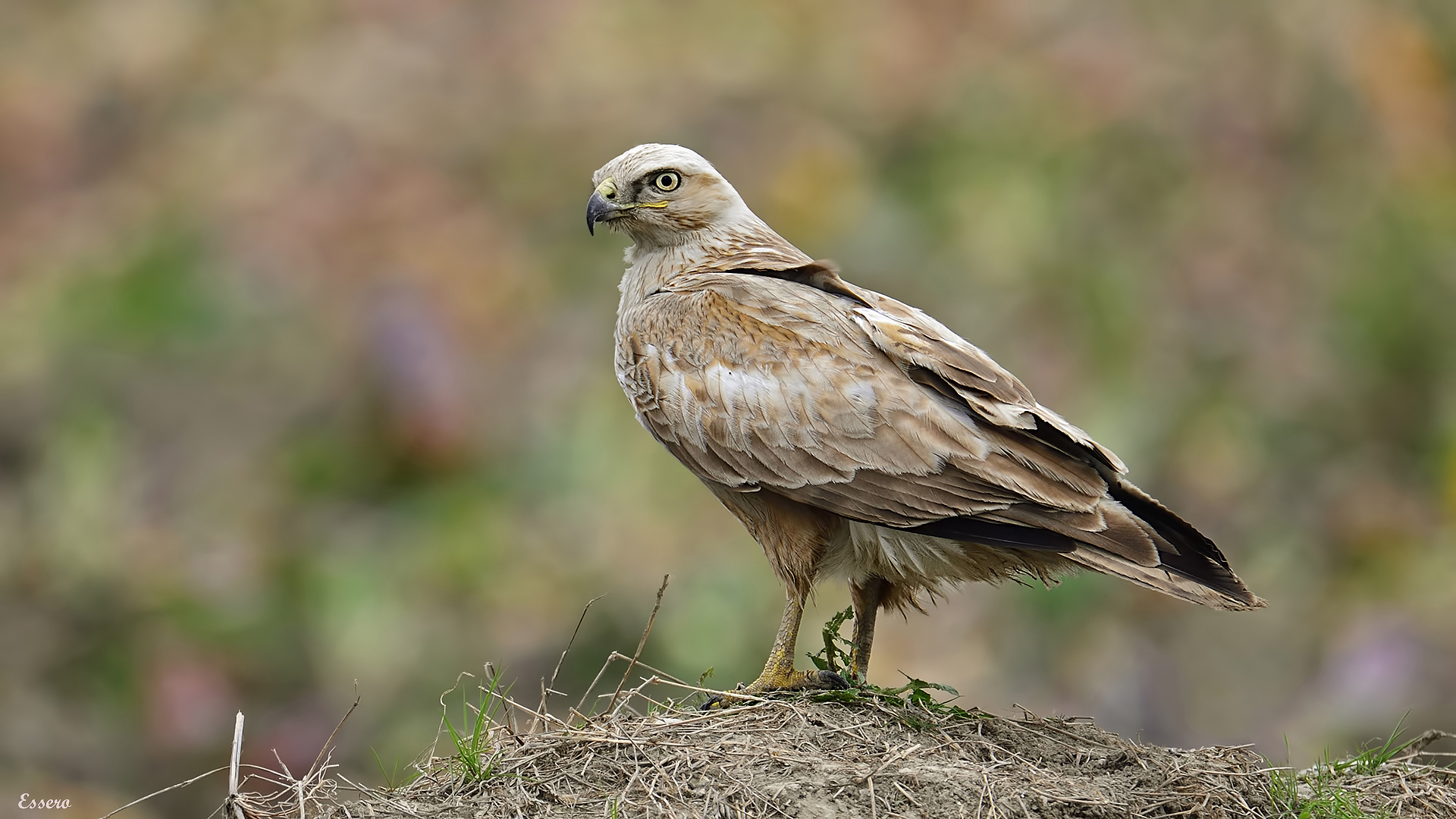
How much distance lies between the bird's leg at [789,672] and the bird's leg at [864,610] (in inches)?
10.0

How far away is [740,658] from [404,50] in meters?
11.0

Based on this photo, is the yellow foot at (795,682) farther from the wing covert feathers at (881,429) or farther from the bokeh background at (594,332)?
the bokeh background at (594,332)

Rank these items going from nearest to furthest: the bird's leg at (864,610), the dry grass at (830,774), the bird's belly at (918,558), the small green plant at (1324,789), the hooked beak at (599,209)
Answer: the dry grass at (830,774), the small green plant at (1324,789), the bird's belly at (918,558), the bird's leg at (864,610), the hooked beak at (599,209)

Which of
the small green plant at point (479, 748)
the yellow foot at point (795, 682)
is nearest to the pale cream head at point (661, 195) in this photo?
the yellow foot at point (795, 682)

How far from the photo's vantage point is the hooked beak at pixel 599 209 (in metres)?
5.74

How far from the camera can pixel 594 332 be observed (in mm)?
13273

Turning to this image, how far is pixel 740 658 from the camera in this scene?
9.56 metres

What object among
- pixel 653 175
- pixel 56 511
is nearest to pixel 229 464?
pixel 56 511

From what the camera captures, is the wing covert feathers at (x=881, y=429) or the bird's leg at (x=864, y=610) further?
the bird's leg at (x=864, y=610)

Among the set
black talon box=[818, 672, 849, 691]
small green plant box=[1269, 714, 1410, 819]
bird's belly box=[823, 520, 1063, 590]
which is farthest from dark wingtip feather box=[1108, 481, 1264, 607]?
black talon box=[818, 672, 849, 691]

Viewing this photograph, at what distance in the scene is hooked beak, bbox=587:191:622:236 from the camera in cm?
574

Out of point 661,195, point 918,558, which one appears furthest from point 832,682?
point 661,195

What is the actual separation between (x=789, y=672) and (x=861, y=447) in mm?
928

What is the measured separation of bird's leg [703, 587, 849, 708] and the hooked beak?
185 centimetres
